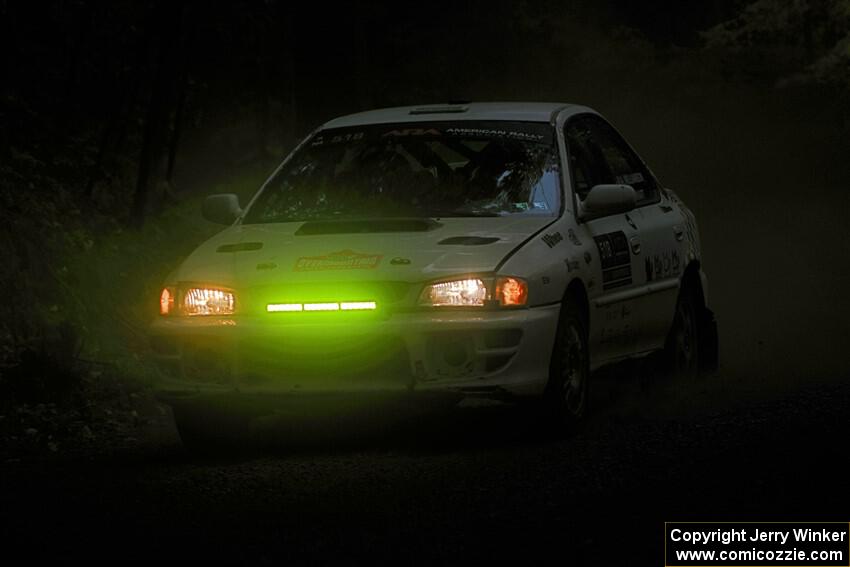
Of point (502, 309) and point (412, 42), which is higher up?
point (412, 42)

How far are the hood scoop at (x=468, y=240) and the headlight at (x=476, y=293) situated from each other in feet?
1.07

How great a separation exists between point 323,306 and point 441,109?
2270 mm

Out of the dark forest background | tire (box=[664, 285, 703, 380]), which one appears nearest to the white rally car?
tire (box=[664, 285, 703, 380])

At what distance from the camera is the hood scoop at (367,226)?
32.0 feet

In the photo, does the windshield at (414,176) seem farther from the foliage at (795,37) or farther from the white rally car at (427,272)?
the foliage at (795,37)

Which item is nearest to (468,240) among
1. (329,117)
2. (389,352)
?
(389,352)

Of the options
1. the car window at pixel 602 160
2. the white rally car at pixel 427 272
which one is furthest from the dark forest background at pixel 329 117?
the white rally car at pixel 427 272

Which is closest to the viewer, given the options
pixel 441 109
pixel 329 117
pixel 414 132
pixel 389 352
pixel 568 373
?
pixel 389 352

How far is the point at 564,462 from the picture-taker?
28.6ft

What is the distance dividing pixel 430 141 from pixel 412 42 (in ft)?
62.0

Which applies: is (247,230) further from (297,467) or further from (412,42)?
(412,42)

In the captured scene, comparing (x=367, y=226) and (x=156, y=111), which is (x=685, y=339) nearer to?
(x=367, y=226)

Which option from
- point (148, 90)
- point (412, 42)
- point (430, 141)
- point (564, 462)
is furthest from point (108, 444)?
point (412, 42)

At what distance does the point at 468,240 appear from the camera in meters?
9.48
